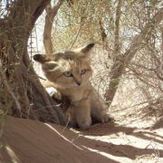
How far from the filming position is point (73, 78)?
19.9ft

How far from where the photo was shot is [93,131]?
593 centimetres

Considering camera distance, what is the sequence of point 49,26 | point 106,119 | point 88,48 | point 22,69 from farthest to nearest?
point 49,26
point 106,119
point 88,48
point 22,69

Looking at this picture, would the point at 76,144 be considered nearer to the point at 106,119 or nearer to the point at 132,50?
the point at 106,119

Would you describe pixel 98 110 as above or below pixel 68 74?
below

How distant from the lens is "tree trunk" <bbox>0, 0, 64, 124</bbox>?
12.9ft

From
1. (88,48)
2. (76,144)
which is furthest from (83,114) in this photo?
(76,144)

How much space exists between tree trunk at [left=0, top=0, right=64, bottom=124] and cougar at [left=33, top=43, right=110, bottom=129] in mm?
362

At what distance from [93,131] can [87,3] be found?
6.58ft

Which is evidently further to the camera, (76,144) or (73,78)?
(73,78)

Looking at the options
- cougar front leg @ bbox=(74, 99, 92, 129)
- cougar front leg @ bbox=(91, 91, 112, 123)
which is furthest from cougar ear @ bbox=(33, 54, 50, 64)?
cougar front leg @ bbox=(91, 91, 112, 123)

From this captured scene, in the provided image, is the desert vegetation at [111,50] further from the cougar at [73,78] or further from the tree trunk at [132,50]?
the cougar at [73,78]

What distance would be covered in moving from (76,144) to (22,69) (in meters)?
1.04

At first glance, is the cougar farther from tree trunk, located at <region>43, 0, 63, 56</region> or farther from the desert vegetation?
tree trunk, located at <region>43, 0, 63, 56</region>

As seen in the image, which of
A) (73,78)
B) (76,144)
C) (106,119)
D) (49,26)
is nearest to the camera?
(76,144)
